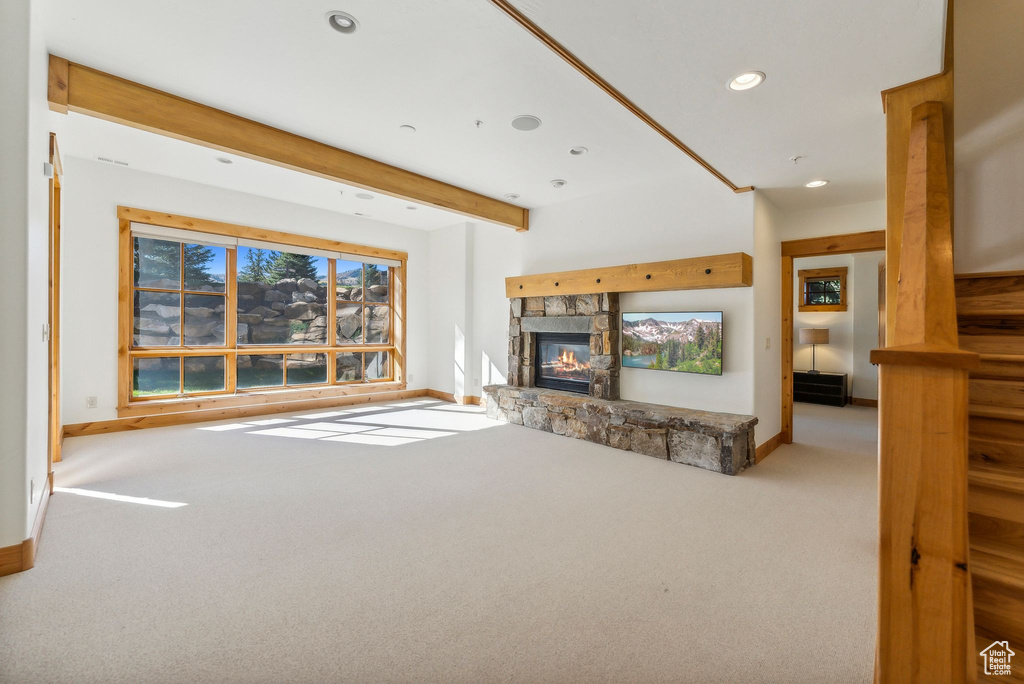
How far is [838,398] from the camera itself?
6.98m

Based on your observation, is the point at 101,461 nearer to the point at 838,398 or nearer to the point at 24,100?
the point at 24,100

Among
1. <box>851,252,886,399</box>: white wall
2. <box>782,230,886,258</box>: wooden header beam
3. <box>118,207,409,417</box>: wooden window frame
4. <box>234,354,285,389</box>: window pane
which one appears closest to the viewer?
<box>782,230,886,258</box>: wooden header beam

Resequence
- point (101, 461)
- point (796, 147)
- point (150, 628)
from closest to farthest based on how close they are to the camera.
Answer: point (150, 628) → point (796, 147) → point (101, 461)

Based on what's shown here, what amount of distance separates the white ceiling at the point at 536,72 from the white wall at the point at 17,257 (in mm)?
404

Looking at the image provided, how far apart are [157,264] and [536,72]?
5.05 m

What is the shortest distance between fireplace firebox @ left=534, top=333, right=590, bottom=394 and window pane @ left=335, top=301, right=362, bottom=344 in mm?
3012

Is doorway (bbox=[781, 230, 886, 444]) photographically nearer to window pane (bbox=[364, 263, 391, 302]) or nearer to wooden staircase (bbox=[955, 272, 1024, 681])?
wooden staircase (bbox=[955, 272, 1024, 681])

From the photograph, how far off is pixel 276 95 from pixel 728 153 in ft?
11.0

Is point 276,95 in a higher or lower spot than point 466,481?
higher

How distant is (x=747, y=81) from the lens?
2492 millimetres

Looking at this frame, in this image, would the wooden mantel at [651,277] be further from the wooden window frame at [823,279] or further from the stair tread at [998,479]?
the wooden window frame at [823,279]

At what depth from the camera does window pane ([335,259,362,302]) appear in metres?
6.75

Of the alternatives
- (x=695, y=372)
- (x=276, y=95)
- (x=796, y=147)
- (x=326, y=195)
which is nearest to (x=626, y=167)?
(x=796, y=147)

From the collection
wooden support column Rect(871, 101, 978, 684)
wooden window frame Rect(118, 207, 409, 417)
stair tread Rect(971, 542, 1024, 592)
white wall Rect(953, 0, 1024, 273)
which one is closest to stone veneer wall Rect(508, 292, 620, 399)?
wooden window frame Rect(118, 207, 409, 417)
